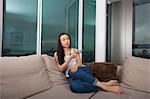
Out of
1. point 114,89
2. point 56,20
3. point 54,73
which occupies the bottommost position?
point 114,89

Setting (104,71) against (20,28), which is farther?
(20,28)

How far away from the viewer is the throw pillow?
254cm

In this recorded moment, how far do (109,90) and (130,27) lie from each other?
5.83 ft

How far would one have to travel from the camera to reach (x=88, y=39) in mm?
4164

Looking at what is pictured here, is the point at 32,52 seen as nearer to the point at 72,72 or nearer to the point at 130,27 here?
the point at 72,72

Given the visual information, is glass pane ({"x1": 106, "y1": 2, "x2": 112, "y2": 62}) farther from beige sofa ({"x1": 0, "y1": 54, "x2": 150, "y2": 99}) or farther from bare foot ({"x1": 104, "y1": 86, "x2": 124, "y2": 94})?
bare foot ({"x1": 104, "y1": 86, "x2": 124, "y2": 94})

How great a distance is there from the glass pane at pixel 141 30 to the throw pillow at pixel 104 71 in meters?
1.06

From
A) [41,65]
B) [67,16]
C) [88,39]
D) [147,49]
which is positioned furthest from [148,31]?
[41,65]

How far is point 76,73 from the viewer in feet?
7.57

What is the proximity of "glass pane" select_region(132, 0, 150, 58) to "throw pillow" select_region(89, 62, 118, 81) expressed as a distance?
1056mm

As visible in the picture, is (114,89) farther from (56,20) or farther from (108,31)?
(56,20)

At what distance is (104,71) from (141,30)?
137cm

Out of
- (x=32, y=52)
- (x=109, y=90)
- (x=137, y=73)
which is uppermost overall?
(x=32, y=52)

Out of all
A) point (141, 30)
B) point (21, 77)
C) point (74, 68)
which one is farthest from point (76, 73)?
point (141, 30)
